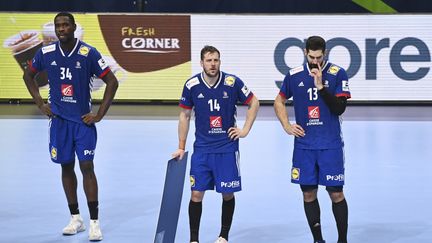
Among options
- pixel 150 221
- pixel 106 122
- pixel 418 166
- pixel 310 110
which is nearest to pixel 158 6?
pixel 106 122

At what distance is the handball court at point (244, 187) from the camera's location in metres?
8.14

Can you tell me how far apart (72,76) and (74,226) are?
4.83 feet

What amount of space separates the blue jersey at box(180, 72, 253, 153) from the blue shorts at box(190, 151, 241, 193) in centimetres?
6

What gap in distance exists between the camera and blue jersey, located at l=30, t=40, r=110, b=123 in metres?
7.91

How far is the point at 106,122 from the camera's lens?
644 inches

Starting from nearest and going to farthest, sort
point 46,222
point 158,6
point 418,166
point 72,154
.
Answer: point 72,154
point 46,222
point 418,166
point 158,6

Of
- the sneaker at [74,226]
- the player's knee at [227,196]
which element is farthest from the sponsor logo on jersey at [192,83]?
the sneaker at [74,226]

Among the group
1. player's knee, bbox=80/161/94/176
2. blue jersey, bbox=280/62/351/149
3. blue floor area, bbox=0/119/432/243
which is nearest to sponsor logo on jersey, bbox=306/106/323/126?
blue jersey, bbox=280/62/351/149

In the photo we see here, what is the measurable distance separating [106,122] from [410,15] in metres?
7.78

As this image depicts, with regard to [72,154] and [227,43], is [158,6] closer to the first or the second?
[227,43]

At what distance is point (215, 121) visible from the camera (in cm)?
731

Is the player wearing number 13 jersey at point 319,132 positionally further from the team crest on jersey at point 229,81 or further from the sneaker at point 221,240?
the sneaker at point 221,240

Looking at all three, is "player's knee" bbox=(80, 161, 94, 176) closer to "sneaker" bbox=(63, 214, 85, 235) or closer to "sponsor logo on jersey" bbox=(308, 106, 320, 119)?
"sneaker" bbox=(63, 214, 85, 235)

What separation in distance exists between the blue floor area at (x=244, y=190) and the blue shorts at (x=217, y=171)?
0.78 meters
